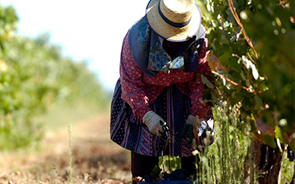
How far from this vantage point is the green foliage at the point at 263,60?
167 centimetres

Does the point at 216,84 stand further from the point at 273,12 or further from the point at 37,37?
the point at 37,37

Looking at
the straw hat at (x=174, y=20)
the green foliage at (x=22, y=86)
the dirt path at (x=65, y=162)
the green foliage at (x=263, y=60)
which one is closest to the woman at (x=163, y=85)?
the straw hat at (x=174, y=20)

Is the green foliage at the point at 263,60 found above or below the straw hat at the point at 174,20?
below

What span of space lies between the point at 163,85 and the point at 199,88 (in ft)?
0.72

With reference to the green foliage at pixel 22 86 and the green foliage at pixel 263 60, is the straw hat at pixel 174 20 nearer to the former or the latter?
the green foliage at pixel 263 60

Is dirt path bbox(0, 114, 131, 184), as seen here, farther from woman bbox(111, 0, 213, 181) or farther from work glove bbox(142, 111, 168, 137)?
work glove bbox(142, 111, 168, 137)

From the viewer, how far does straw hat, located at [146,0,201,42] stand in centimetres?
296

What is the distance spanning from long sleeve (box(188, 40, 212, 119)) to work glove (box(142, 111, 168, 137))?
26 cm

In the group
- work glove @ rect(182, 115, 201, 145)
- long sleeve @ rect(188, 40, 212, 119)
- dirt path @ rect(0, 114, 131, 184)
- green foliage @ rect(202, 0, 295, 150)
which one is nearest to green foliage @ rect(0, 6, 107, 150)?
dirt path @ rect(0, 114, 131, 184)

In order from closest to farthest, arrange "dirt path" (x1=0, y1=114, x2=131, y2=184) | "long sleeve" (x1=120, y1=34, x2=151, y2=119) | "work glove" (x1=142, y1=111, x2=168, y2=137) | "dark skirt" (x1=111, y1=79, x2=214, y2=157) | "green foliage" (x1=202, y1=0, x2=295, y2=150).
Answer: "green foliage" (x1=202, y1=0, x2=295, y2=150) → "work glove" (x1=142, y1=111, x2=168, y2=137) → "long sleeve" (x1=120, y1=34, x2=151, y2=119) → "dark skirt" (x1=111, y1=79, x2=214, y2=157) → "dirt path" (x1=0, y1=114, x2=131, y2=184)

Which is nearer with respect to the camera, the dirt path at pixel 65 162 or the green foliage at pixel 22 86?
the dirt path at pixel 65 162

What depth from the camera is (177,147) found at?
3.17 meters

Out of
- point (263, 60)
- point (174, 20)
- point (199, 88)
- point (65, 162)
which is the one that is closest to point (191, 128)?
point (199, 88)

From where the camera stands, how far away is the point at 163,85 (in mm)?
3141
